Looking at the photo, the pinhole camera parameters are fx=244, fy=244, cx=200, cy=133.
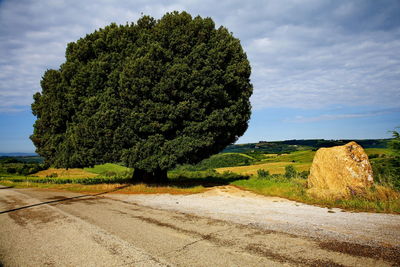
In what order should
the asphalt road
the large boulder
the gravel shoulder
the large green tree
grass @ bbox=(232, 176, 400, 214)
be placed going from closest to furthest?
the asphalt road
the gravel shoulder
grass @ bbox=(232, 176, 400, 214)
the large boulder
the large green tree

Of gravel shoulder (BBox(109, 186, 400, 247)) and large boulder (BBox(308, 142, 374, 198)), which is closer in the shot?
gravel shoulder (BBox(109, 186, 400, 247))

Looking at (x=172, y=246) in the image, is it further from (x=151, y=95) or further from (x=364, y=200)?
(x=151, y=95)

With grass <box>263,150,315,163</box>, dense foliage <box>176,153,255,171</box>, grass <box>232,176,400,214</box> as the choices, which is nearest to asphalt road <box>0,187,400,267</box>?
grass <box>232,176,400,214</box>

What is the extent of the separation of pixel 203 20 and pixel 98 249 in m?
17.7

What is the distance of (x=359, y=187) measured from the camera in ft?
37.2

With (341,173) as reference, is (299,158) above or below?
below

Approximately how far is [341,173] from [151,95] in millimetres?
12587

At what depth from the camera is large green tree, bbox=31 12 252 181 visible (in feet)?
55.3

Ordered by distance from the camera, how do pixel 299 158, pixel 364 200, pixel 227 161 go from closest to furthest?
1. pixel 364 200
2. pixel 299 158
3. pixel 227 161

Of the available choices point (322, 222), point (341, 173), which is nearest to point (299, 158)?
point (341, 173)

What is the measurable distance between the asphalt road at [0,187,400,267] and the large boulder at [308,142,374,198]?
644 centimetres

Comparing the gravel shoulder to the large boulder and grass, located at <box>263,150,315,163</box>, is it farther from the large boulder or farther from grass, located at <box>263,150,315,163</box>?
grass, located at <box>263,150,315,163</box>

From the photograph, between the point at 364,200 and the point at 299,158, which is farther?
the point at 299,158

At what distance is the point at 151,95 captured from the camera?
1720 centimetres
